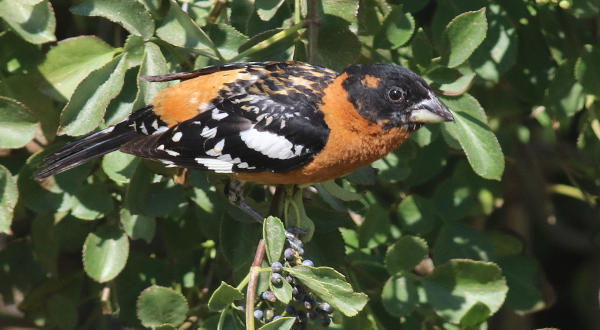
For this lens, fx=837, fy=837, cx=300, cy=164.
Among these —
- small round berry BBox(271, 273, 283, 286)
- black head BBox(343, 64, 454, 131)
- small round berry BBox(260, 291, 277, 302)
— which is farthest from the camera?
black head BBox(343, 64, 454, 131)

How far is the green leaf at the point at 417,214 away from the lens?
3348 millimetres

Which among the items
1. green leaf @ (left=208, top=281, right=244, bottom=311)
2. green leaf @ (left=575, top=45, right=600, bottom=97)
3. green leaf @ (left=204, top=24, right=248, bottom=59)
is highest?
green leaf @ (left=204, top=24, right=248, bottom=59)

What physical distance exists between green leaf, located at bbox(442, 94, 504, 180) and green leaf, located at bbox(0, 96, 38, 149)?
1.45m

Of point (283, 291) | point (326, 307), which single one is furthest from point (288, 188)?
point (283, 291)

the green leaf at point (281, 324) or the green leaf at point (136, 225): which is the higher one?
the green leaf at point (281, 324)

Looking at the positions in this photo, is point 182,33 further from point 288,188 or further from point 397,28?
point 397,28

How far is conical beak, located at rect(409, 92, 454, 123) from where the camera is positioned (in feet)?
9.33

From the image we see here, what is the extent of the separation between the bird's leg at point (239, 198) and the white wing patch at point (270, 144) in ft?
0.59

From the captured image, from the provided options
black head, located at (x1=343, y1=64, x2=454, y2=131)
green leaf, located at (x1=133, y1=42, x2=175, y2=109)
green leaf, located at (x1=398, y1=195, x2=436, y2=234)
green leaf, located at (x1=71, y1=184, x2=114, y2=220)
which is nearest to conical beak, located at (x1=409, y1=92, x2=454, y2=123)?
black head, located at (x1=343, y1=64, x2=454, y2=131)

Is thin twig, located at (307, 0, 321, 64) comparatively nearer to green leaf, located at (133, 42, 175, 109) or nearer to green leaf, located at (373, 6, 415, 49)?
green leaf, located at (373, 6, 415, 49)

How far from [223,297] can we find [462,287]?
1020mm

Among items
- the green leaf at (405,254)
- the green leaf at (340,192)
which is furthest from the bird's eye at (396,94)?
the green leaf at (405,254)

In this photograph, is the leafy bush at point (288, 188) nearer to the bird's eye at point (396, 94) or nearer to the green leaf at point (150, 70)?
the green leaf at point (150, 70)

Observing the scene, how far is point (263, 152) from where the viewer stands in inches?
116
